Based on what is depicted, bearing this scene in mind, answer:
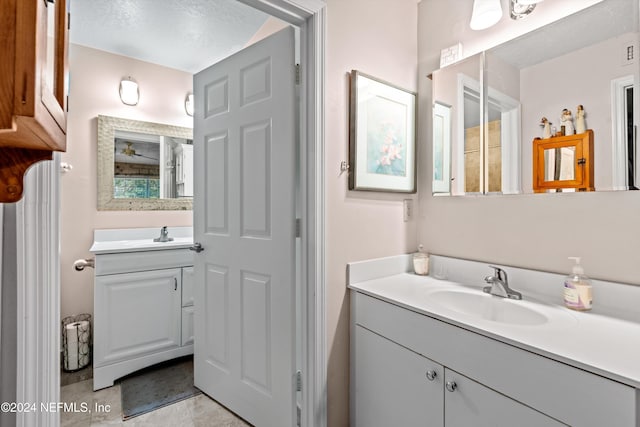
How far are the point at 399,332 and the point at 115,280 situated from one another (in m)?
1.87

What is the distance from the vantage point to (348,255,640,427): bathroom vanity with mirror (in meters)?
0.76

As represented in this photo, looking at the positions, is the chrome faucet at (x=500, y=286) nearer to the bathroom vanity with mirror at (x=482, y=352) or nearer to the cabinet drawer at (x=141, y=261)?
the bathroom vanity with mirror at (x=482, y=352)

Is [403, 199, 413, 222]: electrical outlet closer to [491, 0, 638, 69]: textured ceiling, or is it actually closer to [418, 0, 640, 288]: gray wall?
[418, 0, 640, 288]: gray wall

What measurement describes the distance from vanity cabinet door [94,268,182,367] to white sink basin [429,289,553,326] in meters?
1.86

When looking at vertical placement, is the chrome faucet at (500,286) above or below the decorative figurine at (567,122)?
below

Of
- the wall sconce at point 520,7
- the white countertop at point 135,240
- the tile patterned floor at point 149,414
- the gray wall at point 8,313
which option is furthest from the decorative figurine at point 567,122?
the white countertop at point 135,240

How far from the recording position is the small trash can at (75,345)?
84.3 inches

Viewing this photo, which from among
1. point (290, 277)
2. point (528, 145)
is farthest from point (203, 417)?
point (528, 145)

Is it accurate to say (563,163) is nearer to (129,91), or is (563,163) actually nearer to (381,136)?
(381,136)

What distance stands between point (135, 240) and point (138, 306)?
0.66 m

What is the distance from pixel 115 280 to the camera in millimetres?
2045

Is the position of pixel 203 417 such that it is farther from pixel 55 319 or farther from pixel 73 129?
pixel 73 129

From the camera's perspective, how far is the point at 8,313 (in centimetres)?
75

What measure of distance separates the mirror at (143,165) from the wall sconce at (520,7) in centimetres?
259
